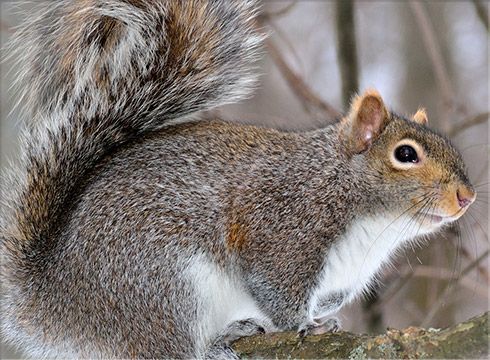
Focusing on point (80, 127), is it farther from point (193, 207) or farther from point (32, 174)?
point (193, 207)

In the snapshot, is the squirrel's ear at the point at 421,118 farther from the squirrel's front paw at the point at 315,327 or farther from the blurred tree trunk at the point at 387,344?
the blurred tree trunk at the point at 387,344

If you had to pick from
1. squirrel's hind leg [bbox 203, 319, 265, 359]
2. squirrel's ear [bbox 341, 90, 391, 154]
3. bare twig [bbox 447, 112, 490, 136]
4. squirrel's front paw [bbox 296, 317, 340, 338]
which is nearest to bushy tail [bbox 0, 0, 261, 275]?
squirrel's ear [bbox 341, 90, 391, 154]

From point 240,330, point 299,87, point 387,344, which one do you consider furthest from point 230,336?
point 299,87

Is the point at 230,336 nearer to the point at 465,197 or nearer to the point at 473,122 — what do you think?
the point at 465,197

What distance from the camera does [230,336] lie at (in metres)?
2.32

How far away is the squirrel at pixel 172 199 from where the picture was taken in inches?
88.9

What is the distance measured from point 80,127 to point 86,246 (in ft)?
1.58

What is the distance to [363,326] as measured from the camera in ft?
10.8

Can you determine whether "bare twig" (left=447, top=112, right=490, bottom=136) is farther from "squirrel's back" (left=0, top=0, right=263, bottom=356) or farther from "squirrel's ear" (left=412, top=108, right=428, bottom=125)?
"squirrel's back" (left=0, top=0, right=263, bottom=356)

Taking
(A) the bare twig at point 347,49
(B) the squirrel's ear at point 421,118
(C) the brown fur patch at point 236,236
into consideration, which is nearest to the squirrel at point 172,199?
(C) the brown fur patch at point 236,236

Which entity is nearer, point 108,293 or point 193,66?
point 108,293

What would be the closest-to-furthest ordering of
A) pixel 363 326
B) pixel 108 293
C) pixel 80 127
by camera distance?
pixel 108 293 < pixel 80 127 < pixel 363 326

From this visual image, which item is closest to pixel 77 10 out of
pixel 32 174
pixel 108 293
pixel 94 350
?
pixel 32 174

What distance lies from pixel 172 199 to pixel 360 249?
30.5 inches
